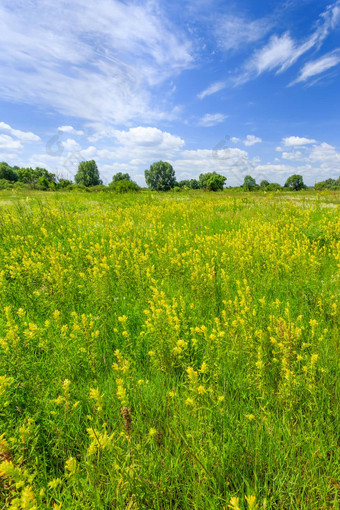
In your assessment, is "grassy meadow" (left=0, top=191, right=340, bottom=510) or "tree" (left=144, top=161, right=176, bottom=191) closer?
"grassy meadow" (left=0, top=191, right=340, bottom=510)

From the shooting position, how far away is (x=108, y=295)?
3.65 m

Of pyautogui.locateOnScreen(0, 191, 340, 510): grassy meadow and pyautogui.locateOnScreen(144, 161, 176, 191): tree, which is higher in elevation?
pyautogui.locateOnScreen(144, 161, 176, 191): tree

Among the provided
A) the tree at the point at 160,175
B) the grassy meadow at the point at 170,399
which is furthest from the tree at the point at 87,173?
the grassy meadow at the point at 170,399

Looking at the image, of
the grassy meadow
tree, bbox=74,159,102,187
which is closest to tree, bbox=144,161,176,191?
tree, bbox=74,159,102,187

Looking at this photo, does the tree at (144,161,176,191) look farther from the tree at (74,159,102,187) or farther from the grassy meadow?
the grassy meadow

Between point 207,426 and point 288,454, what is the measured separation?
55 centimetres

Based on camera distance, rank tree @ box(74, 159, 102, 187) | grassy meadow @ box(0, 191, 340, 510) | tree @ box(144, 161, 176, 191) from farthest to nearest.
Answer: tree @ box(144, 161, 176, 191) < tree @ box(74, 159, 102, 187) < grassy meadow @ box(0, 191, 340, 510)

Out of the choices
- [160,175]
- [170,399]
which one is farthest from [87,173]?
[170,399]

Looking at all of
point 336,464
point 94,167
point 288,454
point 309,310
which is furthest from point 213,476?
point 94,167

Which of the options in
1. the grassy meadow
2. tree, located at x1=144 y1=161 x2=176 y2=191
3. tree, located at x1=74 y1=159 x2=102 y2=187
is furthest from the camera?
tree, located at x1=144 y1=161 x2=176 y2=191

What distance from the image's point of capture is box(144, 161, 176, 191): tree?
10788 centimetres

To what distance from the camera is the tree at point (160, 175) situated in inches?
4247

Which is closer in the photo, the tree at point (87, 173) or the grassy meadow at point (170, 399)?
the grassy meadow at point (170, 399)

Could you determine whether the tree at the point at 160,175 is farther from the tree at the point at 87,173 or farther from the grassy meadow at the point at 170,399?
the grassy meadow at the point at 170,399
